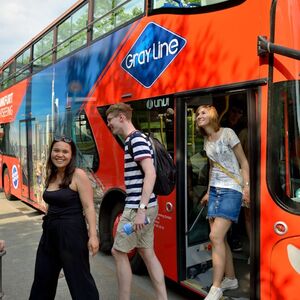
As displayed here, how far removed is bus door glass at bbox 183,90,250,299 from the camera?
12.6 ft

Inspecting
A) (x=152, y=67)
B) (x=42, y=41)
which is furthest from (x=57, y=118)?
(x=152, y=67)

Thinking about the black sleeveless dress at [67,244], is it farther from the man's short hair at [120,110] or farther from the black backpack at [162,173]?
the man's short hair at [120,110]

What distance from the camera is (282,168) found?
288 centimetres

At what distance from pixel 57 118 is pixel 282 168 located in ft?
15.8

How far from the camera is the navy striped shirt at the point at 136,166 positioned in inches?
124

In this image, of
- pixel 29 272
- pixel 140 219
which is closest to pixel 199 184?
pixel 140 219

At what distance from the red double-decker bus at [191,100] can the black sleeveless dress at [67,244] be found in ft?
3.85

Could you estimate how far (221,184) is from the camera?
3475mm

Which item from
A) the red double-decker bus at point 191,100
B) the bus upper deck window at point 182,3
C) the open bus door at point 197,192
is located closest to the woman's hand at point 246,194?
the red double-decker bus at point 191,100

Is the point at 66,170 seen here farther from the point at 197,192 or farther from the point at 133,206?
the point at 197,192

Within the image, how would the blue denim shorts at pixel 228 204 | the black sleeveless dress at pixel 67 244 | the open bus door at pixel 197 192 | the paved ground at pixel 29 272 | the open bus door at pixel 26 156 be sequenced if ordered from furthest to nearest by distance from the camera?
the open bus door at pixel 26 156 → the paved ground at pixel 29 272 → the open bus door at pixel 197 192 → the blue denim shorts at pixel 228 204 → the black sleeveless dress at pixel 67 244

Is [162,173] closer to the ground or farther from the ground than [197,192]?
farther from the ground

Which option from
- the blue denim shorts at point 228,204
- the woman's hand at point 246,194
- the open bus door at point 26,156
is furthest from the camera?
the open bus door at point 26,156

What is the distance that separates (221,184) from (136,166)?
0.78 metres
